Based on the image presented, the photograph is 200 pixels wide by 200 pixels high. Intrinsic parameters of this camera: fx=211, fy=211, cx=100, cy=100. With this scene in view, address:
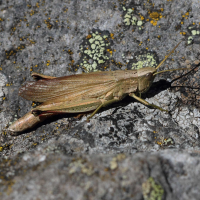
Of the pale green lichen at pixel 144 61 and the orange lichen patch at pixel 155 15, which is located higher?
the orange lichen patch at pixel 155 15

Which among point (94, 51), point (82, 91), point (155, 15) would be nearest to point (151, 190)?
point (82, 91)

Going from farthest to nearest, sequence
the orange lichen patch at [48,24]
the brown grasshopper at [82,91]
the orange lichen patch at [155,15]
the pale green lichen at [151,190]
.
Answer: the orange lichen patch at [48,24] < the orange lichen patch at [155,15] < the brown grasshopper at [82,91] < the pale green lichen at [151,190]

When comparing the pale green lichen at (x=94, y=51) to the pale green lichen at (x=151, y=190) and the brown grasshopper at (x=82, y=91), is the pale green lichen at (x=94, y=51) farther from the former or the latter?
the pale green lichen at (x=151, y=190)

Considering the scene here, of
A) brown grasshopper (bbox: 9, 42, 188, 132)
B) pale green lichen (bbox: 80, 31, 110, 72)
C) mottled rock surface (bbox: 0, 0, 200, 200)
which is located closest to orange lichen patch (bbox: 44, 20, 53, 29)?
mottled rock surface (bbox: 0, 0, 200, 200)

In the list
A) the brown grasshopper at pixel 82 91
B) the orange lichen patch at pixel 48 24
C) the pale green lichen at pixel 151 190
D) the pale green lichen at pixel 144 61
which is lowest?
the pale green lichen at pixel 151 190

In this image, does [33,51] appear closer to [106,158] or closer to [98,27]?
[98,27]

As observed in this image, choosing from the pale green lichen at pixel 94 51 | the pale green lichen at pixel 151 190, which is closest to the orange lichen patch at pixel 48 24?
the pale green lichen at pixel 94 51

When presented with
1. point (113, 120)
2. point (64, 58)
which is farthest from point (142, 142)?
point (64, 58)
